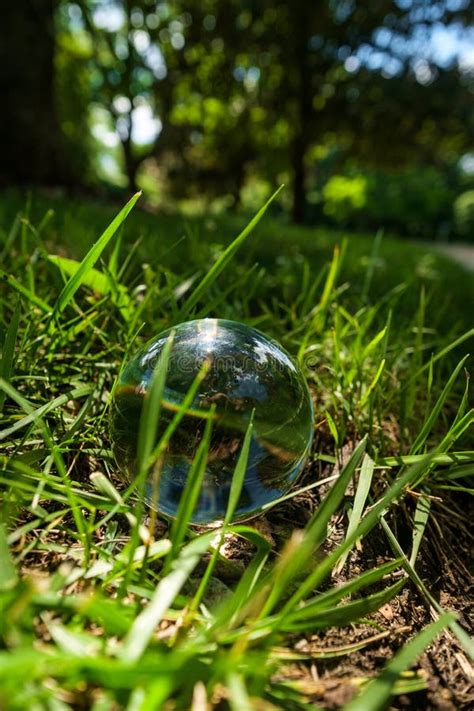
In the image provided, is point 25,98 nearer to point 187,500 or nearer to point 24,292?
point 24,292

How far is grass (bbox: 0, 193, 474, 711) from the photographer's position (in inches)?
26.1

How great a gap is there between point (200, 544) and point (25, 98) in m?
6.61

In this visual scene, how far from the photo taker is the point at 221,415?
1.02 metres

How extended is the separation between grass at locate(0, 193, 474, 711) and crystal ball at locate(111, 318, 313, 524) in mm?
71

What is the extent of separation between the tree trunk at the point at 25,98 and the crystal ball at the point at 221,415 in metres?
5.67

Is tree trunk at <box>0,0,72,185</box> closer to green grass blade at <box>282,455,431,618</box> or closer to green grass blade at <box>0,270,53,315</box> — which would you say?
green grass blade at <box>0,270,53,315</box>

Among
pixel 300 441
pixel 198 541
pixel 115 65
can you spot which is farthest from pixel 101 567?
pixel 115 65

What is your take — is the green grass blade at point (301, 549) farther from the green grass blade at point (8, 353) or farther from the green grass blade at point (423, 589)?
the green grass blade at point (8, 353)

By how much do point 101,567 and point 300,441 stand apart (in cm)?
46

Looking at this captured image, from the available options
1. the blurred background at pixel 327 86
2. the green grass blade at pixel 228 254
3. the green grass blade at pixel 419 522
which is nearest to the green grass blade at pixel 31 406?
the green grass blade at pixel 228 254

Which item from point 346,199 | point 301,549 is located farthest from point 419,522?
point 346,199

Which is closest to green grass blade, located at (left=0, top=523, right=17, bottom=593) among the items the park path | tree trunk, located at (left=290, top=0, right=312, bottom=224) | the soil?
the soil

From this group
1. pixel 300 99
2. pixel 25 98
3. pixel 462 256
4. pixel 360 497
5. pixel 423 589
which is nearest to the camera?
pixel 423 589

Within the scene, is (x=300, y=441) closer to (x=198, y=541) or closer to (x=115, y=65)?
(x=198, y=541)
